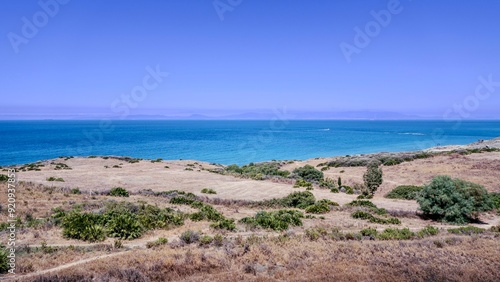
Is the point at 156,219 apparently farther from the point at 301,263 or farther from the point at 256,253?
the point at 301,263

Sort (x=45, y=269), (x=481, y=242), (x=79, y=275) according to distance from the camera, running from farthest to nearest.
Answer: (x=481, y=242) → (x=45, y=269) → (x=79, y=275)

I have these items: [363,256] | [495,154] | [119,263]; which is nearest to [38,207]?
[119,263]

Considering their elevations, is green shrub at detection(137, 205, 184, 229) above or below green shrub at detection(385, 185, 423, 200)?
above

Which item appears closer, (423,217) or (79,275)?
(79,275)

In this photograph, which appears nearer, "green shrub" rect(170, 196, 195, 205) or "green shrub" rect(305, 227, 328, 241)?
"green shrub" rect(305, 227, 328, 241)

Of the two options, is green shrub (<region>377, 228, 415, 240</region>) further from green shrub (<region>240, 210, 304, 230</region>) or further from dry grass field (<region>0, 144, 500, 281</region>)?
green shrub (<region>240, 210, 304, 230</region>)

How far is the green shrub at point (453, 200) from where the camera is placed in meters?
20.8

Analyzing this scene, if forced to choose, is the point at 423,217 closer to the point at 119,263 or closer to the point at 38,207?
the point at 119,263

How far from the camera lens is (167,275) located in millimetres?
10367

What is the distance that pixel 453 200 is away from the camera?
21.6 meters

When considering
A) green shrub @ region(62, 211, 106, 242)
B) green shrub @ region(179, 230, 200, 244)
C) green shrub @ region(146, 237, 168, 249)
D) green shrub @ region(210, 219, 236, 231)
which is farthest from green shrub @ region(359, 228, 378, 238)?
green shrub @ region(62, 211, 106, 242)

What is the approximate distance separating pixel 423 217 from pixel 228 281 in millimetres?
17139

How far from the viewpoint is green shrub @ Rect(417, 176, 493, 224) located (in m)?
20.8

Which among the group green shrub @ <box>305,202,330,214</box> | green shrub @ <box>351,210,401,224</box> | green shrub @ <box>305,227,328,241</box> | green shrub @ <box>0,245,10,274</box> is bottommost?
green shrub @ <box>305,202,330,214</box>
